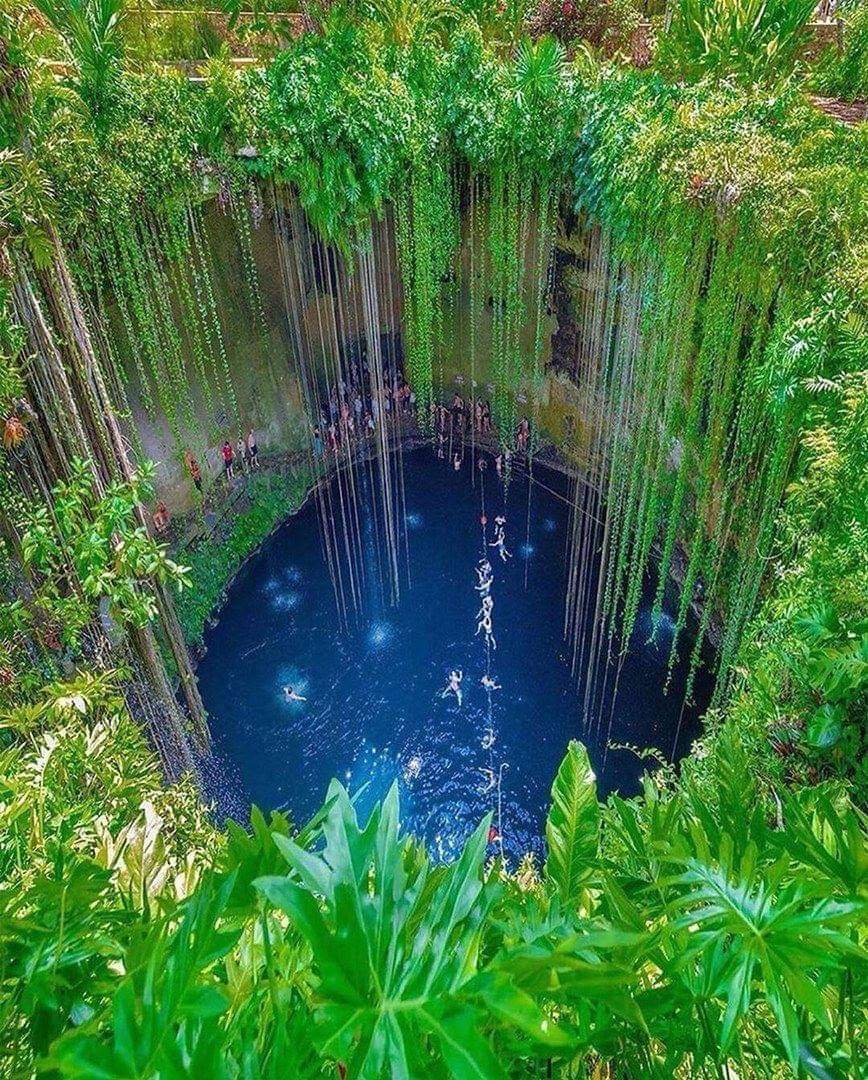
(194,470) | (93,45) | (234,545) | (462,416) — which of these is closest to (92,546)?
(93,45)

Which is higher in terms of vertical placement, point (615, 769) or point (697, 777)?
point (697, 777)

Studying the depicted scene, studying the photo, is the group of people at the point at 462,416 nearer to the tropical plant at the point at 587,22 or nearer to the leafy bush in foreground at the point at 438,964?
the tropical plant at the point at 587,22

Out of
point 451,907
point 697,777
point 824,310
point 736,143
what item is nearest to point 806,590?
point 697,777

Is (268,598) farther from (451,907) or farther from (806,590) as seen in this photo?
(451,907)

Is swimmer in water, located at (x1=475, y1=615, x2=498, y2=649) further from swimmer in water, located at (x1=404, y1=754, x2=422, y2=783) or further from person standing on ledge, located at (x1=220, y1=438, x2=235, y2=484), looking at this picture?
person standing on ledge, located at (x1=220, y1=438, x2=235, y2=484)

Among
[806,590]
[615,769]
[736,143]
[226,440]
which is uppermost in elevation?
[736,143]

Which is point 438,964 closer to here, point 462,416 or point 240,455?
point 240,455
